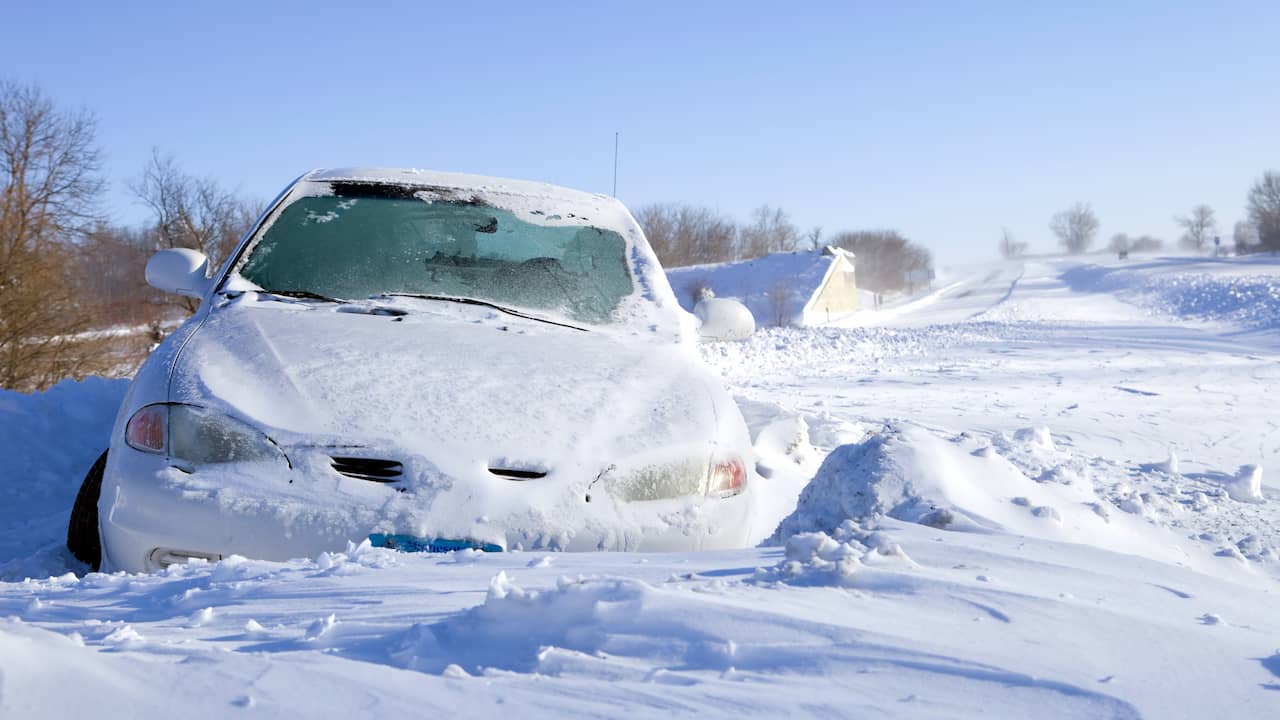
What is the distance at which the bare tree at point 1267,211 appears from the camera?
65250mm

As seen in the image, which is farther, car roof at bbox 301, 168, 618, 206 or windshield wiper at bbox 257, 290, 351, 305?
car roof at bbox 301, 168, 618, 206

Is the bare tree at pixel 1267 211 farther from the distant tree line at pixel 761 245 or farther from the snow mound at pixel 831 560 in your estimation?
the snow mound at pixel 831 560

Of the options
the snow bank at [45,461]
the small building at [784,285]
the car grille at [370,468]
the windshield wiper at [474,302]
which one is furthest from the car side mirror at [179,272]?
the small building at [784,285]

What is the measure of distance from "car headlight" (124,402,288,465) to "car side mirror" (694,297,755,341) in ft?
6.58

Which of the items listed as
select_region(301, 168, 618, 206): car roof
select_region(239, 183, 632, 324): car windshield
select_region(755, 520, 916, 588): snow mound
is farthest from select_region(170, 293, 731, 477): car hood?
select_region(301, 168, 618, 206): car roof

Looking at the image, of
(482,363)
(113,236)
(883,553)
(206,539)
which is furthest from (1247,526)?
(113,236)

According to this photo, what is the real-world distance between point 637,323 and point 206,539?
5.70 feet

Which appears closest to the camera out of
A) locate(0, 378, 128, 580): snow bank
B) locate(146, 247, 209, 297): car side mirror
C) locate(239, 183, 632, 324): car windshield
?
locate(0, 378, 128, 580): snow bank

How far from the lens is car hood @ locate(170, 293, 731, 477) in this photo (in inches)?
98.7

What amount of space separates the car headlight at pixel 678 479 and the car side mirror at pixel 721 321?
132 centimetres

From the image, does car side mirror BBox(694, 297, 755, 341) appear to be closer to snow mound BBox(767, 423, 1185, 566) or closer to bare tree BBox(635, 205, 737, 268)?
snow mound BBox(767, 423, 1185, 566)

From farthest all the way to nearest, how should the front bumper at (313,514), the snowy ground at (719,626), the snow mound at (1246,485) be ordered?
the snow mound at (1246,485), the front bumper at (313,514), the snowy ground at (719,626)

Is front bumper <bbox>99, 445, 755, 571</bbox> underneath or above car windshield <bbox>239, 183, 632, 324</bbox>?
underneath

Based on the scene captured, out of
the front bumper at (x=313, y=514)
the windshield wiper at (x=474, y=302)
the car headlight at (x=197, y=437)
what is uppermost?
the windshield wiper at (x=474, y=302)
